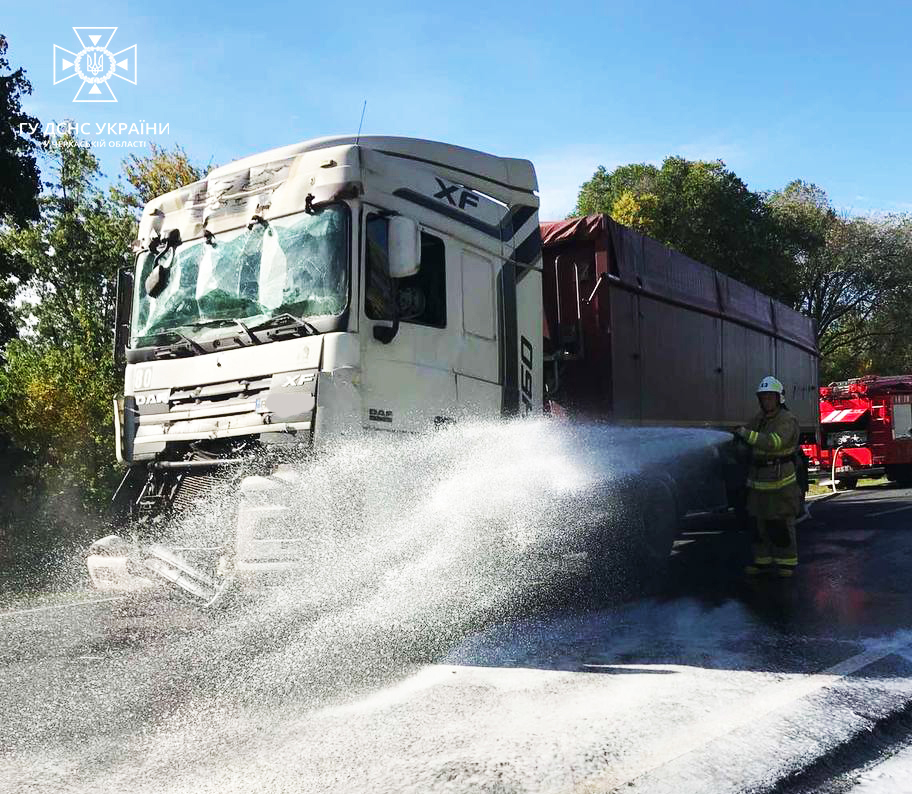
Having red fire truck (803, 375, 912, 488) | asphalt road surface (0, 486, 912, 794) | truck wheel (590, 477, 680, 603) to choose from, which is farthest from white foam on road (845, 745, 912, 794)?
red fire truck (803, 375, 912, 488)

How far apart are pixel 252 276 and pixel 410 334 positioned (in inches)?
42.5

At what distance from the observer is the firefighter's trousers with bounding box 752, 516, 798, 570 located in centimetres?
750

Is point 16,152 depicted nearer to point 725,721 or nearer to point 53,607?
point 53,607

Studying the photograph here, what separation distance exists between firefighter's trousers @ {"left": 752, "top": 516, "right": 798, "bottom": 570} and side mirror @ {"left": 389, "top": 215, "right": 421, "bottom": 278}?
401 cm

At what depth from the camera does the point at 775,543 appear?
7570mm

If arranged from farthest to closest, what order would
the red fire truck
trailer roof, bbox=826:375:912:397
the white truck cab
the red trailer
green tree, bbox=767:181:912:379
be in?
green tree, bbox=767:181:912:379, trailer roof, bbox=826:375:912:397, the red fire truck, the red trailer, the white truck cab

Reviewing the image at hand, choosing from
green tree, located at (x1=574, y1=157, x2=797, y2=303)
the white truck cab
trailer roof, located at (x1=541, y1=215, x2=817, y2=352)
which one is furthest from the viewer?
green tree, located at (x1=574, y1=157, x2=797, y2=303)

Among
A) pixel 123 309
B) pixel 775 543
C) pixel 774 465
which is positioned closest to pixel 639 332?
pixel 774 465

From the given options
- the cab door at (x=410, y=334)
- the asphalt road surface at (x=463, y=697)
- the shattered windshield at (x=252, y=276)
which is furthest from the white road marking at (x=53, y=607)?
the cab door at (x=410, y=334)

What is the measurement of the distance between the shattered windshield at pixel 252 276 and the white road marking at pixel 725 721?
2.96 metres

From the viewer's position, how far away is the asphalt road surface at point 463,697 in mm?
3412

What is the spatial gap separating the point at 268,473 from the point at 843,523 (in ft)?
29.5

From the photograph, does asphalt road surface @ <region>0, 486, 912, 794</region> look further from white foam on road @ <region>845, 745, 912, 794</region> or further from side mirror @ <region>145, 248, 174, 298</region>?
side mirror @ <region>145, 248, 174, 298</region>

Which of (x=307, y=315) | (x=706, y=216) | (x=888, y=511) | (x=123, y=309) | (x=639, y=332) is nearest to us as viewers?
(x=307, y=315)
